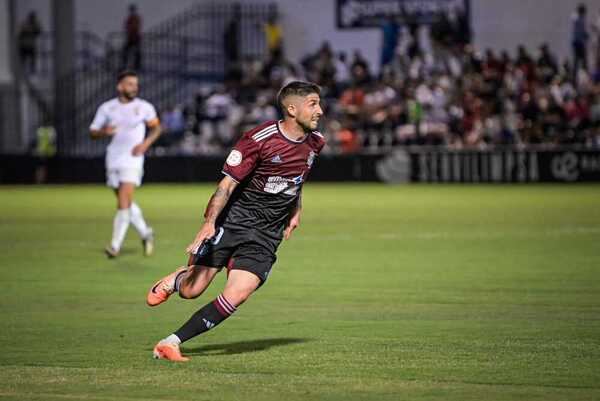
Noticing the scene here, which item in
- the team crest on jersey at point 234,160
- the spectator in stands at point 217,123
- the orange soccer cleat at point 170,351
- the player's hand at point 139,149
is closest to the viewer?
the orange soccer cleat at point 170,351

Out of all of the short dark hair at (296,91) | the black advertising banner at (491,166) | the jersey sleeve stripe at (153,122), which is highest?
the short dark hair at (296,91)

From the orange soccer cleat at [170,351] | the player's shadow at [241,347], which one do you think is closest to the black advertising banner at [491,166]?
the player's shadow at [241,347]

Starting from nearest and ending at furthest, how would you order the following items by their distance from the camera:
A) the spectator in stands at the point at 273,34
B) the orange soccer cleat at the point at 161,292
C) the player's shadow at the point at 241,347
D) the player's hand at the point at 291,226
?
the orange soccer cleat at the point at 161,292, the player's shadow at the point at 241,347, the player's hand at the point at 291,226, the spectator in stands at the point at 273,34

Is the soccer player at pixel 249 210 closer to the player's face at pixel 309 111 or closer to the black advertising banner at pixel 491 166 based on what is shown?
the player's face at pixel 309 111

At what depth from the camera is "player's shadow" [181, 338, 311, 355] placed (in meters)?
8.69

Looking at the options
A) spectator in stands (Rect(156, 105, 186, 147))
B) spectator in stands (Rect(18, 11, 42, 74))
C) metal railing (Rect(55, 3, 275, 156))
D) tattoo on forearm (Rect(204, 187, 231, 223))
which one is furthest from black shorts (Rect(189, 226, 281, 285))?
A: spectator in stands (Rect(18, 11, 42, 74))

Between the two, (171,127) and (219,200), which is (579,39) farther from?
(219,200)

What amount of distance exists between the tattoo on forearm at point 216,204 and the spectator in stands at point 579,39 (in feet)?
101

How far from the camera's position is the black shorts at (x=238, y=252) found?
27.5ft

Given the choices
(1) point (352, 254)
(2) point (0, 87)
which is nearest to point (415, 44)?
(2) point (0, 87)

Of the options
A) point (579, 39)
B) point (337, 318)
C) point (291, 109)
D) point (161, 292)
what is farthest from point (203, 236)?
point (579, 39)

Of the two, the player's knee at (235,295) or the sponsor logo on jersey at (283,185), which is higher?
the sponsor logo on jersey at (283,185)

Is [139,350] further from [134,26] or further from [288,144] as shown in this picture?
[134,26]

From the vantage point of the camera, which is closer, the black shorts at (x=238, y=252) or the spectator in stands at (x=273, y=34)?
the black shorts at (x=238, y=252)
